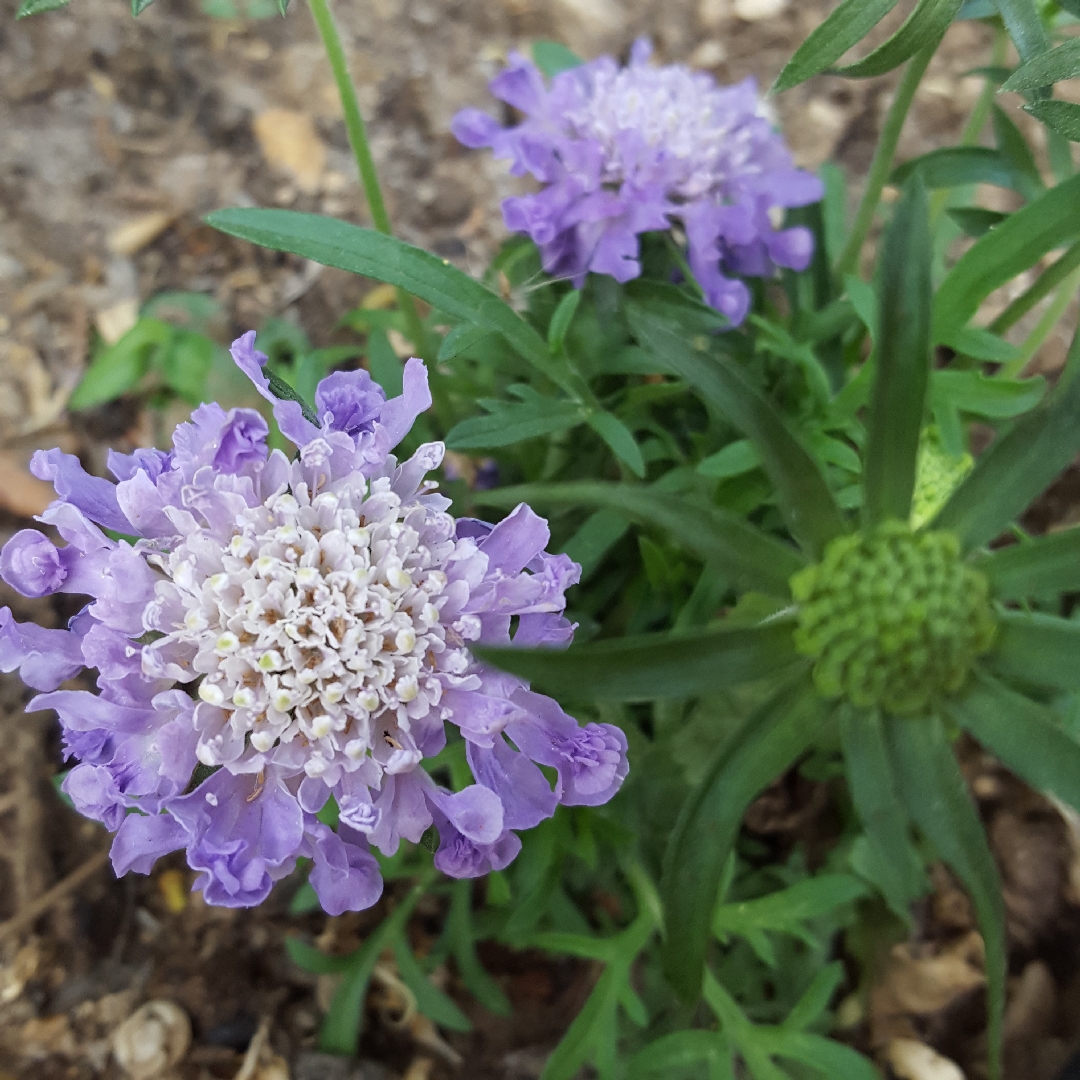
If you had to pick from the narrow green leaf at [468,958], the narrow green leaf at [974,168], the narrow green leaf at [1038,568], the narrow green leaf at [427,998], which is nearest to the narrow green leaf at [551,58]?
the narrow green leaf at [974,168]

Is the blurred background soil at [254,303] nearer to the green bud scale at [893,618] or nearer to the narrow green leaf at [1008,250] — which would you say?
the narrow green leaf at [1008,250]

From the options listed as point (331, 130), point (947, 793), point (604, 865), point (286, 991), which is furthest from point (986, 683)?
point (331, 130)

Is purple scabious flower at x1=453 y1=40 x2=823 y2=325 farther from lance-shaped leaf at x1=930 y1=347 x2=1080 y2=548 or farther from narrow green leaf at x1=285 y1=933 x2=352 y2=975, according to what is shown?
narrow green leaf at x1=285 y1=933 x2=352 y2=975

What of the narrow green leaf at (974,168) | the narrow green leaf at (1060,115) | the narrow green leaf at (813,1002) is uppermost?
the narrow green leaf at (1060,115)

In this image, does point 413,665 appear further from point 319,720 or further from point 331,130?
point 331,130

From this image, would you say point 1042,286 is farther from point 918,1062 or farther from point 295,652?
point 918,1062

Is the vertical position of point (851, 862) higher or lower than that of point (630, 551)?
lower
